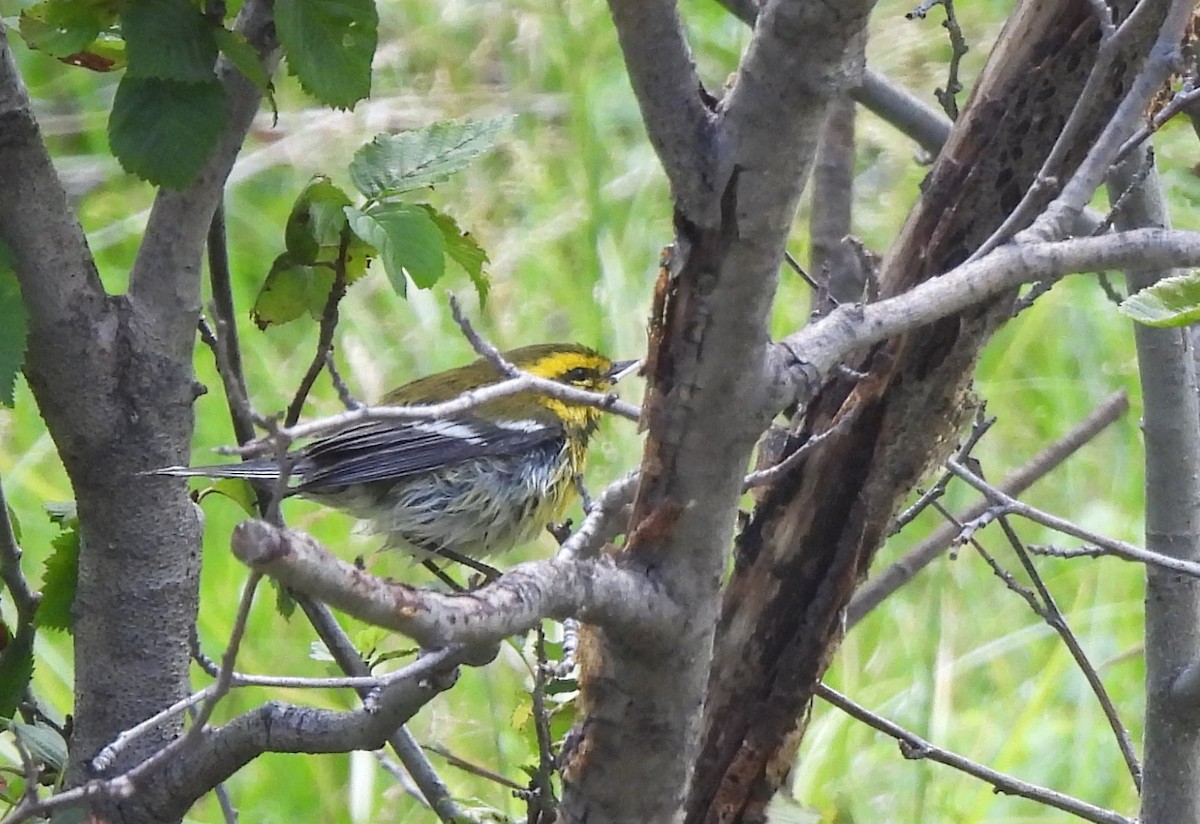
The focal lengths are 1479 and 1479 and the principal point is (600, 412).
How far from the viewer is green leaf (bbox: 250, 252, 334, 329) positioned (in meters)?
1.44

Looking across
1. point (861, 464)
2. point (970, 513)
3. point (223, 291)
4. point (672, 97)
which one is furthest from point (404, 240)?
point (970, 513)

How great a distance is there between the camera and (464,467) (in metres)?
2.71

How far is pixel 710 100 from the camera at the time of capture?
3.31 ft

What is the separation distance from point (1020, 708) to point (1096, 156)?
2.44 metres

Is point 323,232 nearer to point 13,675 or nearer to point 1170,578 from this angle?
point 13,675

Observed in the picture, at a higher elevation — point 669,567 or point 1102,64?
point 1102,64

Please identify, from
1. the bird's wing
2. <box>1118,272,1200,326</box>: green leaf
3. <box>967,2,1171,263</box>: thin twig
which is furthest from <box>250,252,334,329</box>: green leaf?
the bird's wing

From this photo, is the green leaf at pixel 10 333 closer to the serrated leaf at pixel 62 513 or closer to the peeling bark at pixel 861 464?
the serrated leaf at pixel 62 513

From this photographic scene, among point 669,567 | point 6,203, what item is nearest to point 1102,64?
point 669,567

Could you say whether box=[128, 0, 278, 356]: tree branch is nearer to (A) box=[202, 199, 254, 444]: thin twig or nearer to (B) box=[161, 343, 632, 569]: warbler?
(A) box=[202, 199, 254, 444]: thin twig

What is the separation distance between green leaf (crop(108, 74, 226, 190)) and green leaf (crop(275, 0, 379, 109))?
0.27 feet

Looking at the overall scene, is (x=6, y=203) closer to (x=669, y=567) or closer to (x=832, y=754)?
(x=669, y=567)

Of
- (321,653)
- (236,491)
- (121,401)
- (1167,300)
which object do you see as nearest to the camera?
(1167,300)

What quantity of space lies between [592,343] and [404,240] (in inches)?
99.5
